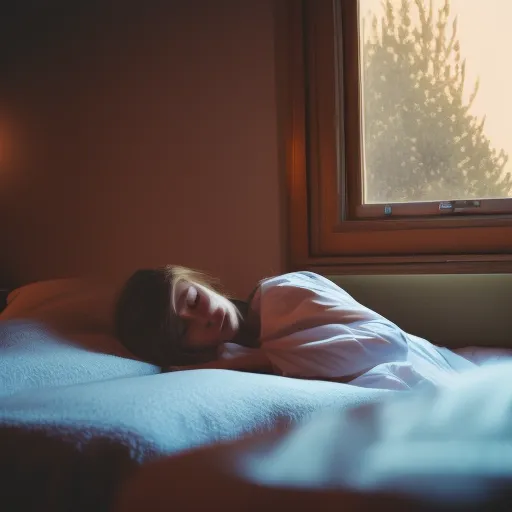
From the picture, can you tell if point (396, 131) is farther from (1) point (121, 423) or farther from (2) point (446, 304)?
(1) point (121, 423)

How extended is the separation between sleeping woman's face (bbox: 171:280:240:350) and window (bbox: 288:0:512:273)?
54cm

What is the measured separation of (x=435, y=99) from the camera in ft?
5.87

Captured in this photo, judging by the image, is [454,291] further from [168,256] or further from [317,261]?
[168,256]

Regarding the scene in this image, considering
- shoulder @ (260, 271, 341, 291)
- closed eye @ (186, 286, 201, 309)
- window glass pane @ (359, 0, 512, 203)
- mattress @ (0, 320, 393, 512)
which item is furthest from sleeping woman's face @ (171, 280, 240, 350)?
window glass pane @ (359, 0, 512, 203)

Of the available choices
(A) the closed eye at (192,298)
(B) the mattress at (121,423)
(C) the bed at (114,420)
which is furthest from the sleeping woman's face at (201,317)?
(B) the mattress at (121,423)

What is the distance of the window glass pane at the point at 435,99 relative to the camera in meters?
Answer: 1.74

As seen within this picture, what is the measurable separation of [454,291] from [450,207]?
237 millimetres

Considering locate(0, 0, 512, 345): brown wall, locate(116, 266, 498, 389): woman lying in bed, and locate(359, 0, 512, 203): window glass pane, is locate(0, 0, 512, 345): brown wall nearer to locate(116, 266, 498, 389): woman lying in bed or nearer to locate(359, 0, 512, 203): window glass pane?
locate(359, 0, 512, 203): window glass pane

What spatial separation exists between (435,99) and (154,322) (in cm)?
104

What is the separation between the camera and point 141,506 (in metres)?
0.46

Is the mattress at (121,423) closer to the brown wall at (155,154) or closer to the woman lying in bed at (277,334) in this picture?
the woman lying in bed at (277,334)

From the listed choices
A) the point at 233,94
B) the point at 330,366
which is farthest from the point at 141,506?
the point at 233,94

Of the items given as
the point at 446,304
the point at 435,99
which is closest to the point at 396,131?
the point at 435,99

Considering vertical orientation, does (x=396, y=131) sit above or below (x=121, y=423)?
above
